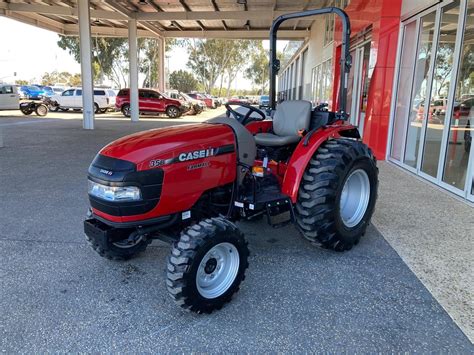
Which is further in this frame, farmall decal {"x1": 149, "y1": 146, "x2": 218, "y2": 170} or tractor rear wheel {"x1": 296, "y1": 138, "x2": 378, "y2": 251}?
tractor rear wheel {"x1": 296, "y1": 138, "x2": 378, "y2": 251}

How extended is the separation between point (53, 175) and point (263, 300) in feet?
16.5

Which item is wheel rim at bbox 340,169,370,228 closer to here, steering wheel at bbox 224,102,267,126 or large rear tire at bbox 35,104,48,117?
steering wheel at bbox 224,102,267,126

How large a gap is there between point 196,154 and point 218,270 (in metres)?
0.80

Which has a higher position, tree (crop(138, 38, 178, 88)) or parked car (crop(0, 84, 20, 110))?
tree (crop(138, 38, 178, 88))

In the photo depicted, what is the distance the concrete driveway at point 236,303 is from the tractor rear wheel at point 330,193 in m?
0.21

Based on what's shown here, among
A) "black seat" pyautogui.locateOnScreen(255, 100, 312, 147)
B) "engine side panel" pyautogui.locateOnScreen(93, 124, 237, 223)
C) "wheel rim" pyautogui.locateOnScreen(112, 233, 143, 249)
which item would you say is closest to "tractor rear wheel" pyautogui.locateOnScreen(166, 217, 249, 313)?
"engine side panel" pyautogui.locateOnScreen(93, 124, 237, 223)

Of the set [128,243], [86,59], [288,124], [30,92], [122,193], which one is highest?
[86,59]

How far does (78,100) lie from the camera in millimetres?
22656

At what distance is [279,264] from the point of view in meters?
3.18

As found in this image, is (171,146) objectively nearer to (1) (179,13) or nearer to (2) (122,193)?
(2) (122,193)

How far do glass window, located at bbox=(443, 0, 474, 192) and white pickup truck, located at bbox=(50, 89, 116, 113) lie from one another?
20720 millimetres


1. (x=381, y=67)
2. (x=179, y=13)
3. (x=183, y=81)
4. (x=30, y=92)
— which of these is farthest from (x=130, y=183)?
(x=183, y=81)

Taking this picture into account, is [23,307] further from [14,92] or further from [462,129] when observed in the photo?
[14,92]

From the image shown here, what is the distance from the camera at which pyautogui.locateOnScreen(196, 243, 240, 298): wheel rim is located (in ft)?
8.18
